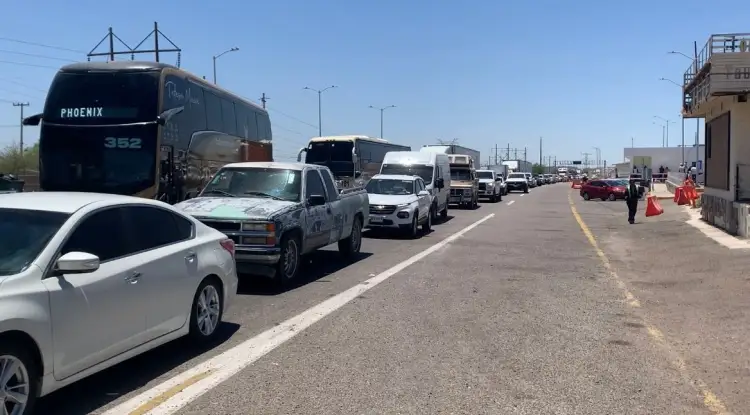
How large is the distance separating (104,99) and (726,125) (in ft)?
59.6

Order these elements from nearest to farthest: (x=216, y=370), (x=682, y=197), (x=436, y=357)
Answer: (x=216, y=370) → (x=436, y=357) → (x=682, y=197)

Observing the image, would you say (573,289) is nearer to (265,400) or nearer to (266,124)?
(265,400)

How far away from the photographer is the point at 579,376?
6305 millimetres

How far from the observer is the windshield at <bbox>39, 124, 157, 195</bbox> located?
1435 cm

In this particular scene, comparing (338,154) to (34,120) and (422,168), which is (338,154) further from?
(34,120)

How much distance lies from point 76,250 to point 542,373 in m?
4.12

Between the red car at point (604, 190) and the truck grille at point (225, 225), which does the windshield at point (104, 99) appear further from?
the red car at point (604, 190)

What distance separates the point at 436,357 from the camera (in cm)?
691

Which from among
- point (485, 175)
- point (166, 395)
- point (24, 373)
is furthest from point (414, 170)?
point (24, 373)

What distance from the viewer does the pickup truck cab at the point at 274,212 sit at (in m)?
10.3

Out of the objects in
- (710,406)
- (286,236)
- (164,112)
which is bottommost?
(710,406)

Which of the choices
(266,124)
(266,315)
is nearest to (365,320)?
(266,315)

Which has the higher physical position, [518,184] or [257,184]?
[257,184]

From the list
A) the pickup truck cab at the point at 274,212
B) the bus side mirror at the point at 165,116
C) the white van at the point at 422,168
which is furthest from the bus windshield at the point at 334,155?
the pickup truck cab at the point at 274,212
